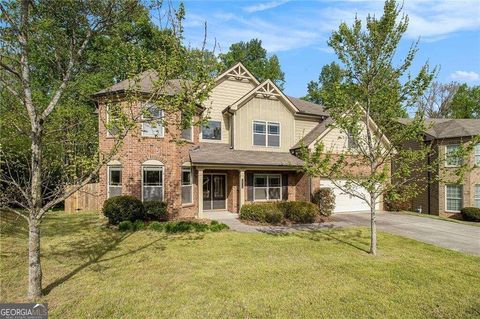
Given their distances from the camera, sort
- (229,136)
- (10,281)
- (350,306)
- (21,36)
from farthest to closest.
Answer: (229,136), (10,281), (21,36), (350,306)

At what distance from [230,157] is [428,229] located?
10815 millimetres

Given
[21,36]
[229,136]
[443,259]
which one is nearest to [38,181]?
[21,36]

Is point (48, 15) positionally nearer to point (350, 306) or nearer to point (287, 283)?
point (287, 283)

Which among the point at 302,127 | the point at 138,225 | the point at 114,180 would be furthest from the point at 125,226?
the point at 302,127

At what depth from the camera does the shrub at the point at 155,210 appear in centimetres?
1419

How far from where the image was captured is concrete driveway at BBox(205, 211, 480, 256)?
1212 cm

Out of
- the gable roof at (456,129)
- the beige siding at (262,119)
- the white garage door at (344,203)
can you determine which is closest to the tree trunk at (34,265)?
the beige siding at (262,119)

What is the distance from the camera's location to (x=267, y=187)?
63.4 ft

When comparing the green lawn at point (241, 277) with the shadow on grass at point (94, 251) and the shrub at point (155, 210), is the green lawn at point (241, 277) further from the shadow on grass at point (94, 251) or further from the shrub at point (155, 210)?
the shrub at point (155, 210)

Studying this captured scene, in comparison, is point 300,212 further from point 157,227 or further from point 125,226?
point 125,226

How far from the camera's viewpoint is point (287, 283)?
714 centimetres

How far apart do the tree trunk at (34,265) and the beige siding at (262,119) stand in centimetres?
1339

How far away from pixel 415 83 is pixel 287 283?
24.3 ft

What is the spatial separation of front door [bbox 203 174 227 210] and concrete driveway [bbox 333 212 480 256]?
705cm
